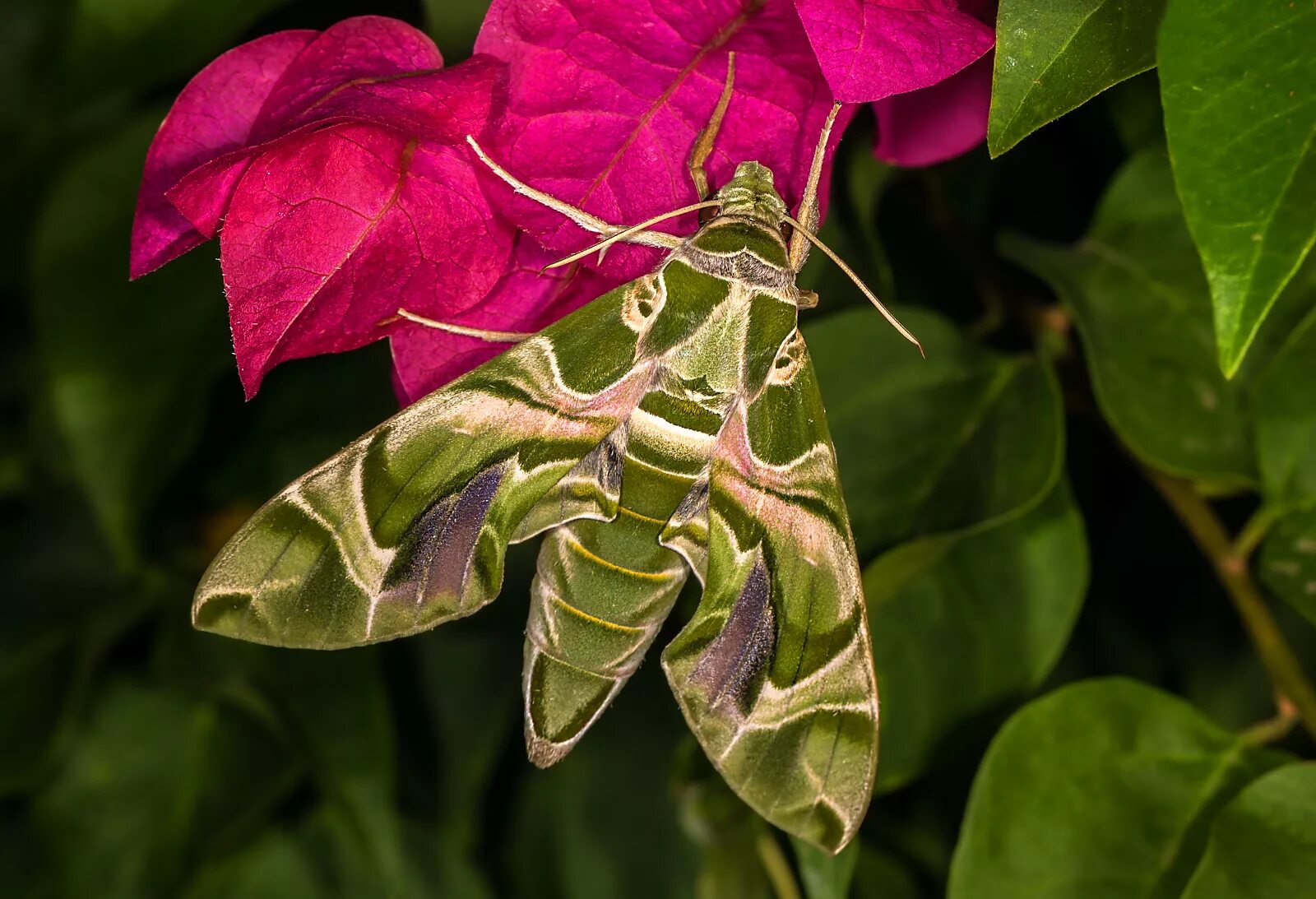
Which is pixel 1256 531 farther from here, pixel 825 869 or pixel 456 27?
pixel 456 27

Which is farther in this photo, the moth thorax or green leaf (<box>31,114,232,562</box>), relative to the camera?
green leaf (<box>31,114,232,562</box>)

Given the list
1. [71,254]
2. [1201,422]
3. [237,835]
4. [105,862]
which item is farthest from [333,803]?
[1201,422]

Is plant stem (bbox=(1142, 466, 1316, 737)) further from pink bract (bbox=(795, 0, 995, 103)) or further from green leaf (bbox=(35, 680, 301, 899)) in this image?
green leaf (bbox=(35, 680, 301, 899))

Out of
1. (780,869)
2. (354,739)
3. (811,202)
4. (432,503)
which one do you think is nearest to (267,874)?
(354,739)

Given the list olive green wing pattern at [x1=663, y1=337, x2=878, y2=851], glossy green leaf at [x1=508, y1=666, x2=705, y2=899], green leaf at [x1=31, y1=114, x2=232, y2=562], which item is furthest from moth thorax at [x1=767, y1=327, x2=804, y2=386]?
glossy green leaf at [x1=508, y1=666, x2=705, y2=899]

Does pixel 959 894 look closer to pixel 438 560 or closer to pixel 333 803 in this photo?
pixel 438 560

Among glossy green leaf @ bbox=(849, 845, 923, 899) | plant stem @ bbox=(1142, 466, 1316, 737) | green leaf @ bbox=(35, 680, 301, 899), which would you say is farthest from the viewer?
green leaf @ bbox=(35, 680, 301, 899)

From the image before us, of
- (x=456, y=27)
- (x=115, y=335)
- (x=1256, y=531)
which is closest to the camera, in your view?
(x=456, y=27)
